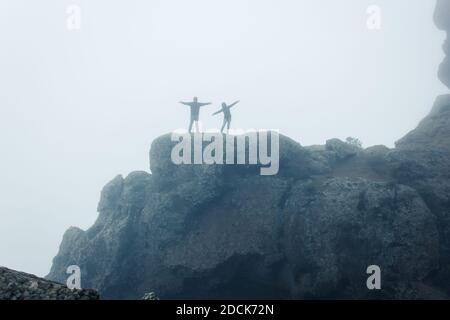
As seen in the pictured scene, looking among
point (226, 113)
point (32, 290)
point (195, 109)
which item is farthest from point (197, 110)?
point (32, 290)

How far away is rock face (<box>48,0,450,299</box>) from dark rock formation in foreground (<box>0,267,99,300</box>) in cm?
2380

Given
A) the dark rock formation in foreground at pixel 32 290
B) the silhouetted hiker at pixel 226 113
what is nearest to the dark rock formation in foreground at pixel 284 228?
the silhouetted hiker at pixel 226 113

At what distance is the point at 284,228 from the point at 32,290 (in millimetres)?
26355

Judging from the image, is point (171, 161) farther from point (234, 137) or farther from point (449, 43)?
point (449, 43)

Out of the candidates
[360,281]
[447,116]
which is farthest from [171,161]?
[447,116]

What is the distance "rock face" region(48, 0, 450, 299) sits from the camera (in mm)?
29703

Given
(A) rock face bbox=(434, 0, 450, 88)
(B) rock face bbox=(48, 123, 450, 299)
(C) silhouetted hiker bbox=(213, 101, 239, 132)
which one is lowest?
(B) rock face bbox=(48, 123, 450, 299)

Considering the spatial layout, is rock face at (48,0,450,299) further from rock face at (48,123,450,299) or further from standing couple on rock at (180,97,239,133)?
standing couple on rock at (180,97,239,133)

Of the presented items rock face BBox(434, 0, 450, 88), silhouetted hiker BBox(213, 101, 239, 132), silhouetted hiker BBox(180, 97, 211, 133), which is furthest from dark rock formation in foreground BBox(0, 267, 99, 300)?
rock face BBox(434, 0, 450, 88)

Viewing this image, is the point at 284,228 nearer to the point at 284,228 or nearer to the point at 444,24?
the point at 284,228

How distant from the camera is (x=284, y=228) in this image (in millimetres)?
34312

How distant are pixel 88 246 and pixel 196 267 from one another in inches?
577

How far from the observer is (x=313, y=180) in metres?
36.7

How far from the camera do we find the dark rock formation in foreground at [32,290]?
1089 cm
